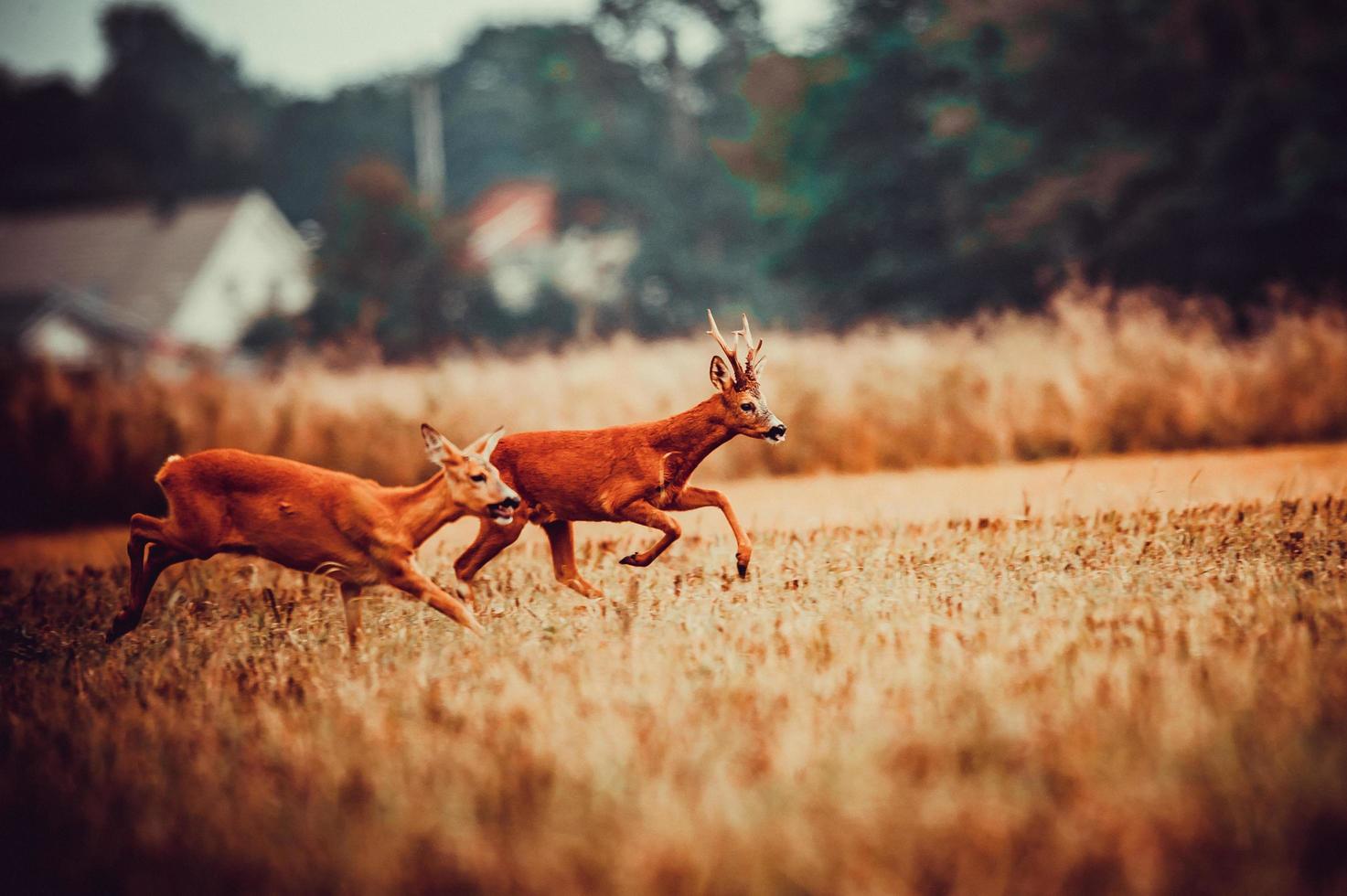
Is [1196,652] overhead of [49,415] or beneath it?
beneath

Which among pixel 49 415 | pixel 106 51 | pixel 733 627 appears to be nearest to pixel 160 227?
pixel 106 51

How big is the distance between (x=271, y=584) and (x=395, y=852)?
4.43 meters

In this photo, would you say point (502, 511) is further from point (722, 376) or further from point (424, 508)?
point (722, 376)

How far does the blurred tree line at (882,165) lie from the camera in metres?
24.4

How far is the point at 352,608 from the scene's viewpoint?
5664 mm

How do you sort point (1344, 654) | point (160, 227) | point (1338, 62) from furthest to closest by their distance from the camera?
point (160, 227) < point (1338, 62) < point (1344, 654)

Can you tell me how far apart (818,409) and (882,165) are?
19365 millimetres

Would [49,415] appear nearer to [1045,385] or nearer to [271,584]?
[271,584]

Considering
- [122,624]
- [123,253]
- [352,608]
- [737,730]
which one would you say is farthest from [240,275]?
[737,730]

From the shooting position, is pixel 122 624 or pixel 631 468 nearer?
pixel 122 624

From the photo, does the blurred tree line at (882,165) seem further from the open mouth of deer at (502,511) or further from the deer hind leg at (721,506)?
the open mouth of deer at (502,511)

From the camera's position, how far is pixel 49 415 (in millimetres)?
13422

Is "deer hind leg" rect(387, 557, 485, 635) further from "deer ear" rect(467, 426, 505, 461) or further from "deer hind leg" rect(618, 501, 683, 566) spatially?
"deer hind leg" rect(618, 501, 683, 566)

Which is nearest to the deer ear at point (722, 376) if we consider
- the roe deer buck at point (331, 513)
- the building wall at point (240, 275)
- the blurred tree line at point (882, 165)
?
Result: the roe deer buck at point (331, 513)
